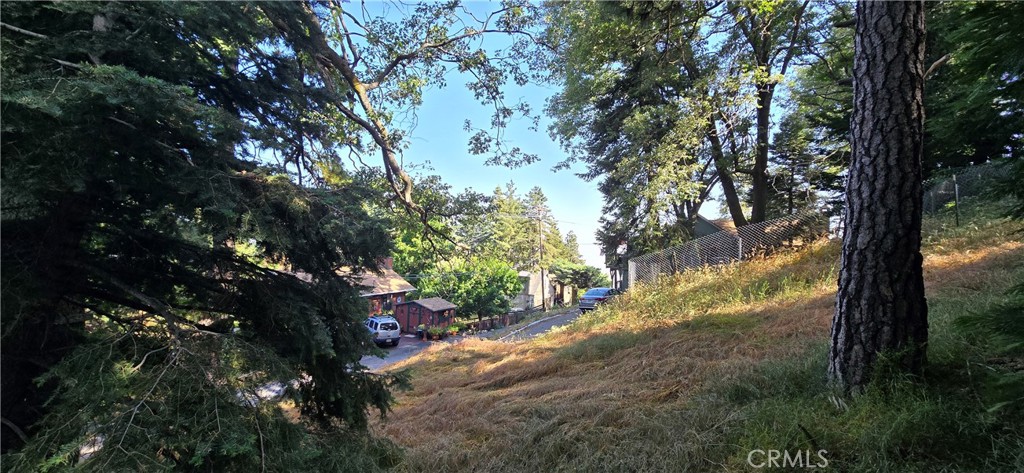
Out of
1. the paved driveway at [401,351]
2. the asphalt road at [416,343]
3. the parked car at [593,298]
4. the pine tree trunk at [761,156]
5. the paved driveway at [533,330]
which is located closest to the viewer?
the pine tree trunk at [761,156]

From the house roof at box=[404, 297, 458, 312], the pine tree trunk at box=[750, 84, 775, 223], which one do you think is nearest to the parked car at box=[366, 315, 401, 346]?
the house roof at box=[404, 297, 458, 312]

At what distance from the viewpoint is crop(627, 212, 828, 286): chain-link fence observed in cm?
1226

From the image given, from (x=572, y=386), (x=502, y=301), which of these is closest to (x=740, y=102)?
(x=572, y=386)

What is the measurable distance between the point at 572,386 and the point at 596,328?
217 inches

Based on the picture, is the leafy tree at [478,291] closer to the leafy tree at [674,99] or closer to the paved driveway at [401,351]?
the paved driveway at [401,351]

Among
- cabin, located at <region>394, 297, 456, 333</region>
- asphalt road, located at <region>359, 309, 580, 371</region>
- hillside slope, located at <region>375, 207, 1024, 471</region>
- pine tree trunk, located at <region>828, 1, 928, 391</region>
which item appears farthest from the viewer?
cabin, located at <region>394, 297, 456, 333</region>

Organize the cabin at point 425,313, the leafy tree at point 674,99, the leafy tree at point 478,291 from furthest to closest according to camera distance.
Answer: the leafy tree at point 478,291, the cabin at point 425,313, the leafy tree at point 674,99

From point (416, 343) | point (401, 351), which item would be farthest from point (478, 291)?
point (401, 351)

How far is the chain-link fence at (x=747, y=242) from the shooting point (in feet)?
40.2

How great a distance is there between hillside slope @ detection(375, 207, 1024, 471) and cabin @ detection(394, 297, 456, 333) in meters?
20.2

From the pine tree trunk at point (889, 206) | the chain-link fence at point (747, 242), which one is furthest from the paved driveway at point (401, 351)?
the pine tree trunk at point (889, 206)

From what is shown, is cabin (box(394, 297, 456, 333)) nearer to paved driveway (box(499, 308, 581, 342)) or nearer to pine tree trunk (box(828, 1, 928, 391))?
paved driveway (box(499, 308, 581, 342))

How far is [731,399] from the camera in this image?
381cm

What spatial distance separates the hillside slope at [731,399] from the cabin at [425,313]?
66.3 ft
